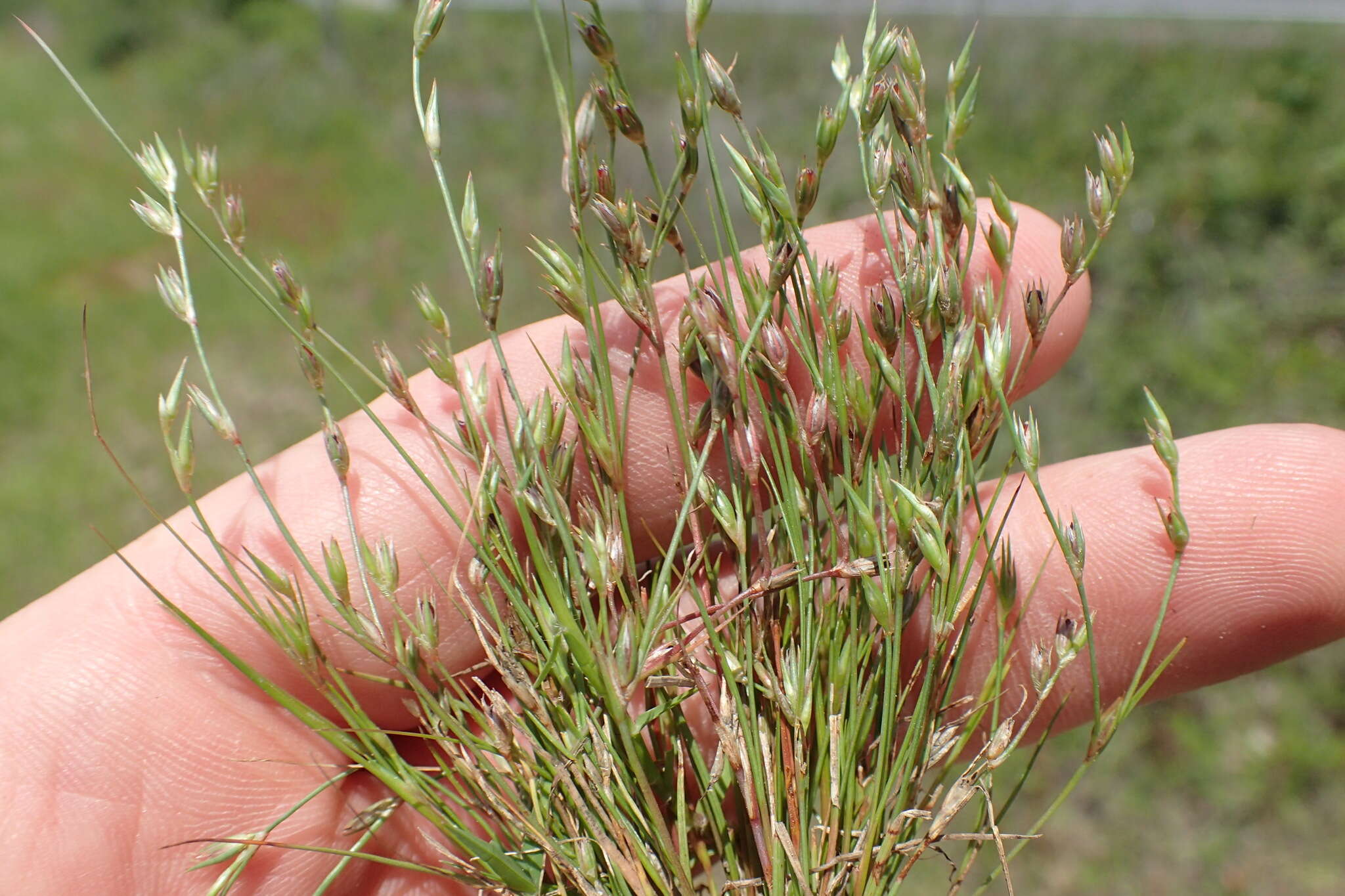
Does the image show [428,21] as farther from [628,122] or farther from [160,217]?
[160,217]

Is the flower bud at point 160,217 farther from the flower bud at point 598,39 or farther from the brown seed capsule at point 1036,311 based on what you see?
the brown seed capsule at point 1036,311

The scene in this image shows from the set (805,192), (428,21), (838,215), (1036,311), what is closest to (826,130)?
(805,192)

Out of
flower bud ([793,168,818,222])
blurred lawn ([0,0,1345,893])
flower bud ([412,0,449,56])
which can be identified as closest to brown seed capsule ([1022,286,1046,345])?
flower bud ([793,168,818,222])

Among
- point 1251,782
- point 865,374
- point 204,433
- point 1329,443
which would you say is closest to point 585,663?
point 865,374

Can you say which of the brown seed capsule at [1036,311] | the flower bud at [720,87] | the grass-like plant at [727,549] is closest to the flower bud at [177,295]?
the grass-like plant at [727,549]

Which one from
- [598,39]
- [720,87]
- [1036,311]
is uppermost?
[598,39]

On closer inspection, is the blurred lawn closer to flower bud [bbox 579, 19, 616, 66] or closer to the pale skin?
the pale skin

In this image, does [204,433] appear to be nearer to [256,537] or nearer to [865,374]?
[256,537]
